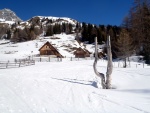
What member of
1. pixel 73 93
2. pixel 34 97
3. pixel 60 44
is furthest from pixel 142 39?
pixel 60 44

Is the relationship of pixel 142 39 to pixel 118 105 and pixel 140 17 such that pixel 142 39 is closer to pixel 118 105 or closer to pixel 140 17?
pixel 140 17

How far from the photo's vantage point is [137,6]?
41594mm

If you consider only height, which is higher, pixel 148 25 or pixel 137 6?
pixel 137 6

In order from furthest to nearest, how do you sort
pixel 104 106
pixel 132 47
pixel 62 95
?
1. pixel 132 47
2. pixel 62 95
3. pixel 104 106

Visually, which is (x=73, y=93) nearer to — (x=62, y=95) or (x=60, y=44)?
(x=62, y=95)

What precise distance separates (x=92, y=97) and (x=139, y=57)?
185 ft

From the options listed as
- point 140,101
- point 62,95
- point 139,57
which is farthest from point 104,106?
point 139,57

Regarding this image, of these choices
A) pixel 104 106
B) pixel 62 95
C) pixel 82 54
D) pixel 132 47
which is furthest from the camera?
pixel 82 54

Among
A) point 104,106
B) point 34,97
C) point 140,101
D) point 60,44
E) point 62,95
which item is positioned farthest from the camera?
point 60,44

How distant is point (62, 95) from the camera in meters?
16.6

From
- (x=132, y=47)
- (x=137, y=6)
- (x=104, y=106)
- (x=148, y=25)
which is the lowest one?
(x=104, y=106)

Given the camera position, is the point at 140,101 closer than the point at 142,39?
Yes

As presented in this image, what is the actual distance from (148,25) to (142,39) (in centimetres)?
275

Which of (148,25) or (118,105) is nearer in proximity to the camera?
(118,105)
